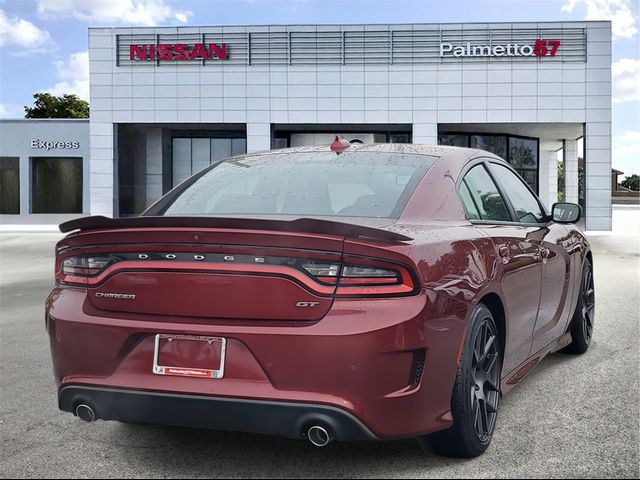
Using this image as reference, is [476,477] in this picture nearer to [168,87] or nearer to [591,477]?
[591,477]

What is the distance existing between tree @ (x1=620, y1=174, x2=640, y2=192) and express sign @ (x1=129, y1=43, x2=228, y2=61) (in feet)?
180

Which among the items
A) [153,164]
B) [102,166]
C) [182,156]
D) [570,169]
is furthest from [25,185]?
[570,169]

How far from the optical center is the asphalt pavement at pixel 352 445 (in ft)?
10.1

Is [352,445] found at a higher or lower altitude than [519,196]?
lower

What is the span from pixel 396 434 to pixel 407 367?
27 centimetres

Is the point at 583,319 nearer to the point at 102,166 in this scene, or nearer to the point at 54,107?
the point at 102,166

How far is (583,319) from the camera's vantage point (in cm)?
543

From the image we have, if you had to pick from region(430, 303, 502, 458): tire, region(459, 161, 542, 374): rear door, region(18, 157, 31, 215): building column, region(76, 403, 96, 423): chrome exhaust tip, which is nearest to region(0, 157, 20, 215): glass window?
region(18, 157, 31, 215): building column

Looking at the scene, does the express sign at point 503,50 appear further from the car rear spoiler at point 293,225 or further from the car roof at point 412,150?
the car rear spoiler at point 293,225

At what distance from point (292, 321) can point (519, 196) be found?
2.44 metres

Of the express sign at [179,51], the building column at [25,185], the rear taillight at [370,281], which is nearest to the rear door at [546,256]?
the rear taillight at [370,281]

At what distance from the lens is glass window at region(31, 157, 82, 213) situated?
111ft

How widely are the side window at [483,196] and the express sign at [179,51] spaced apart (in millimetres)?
26957

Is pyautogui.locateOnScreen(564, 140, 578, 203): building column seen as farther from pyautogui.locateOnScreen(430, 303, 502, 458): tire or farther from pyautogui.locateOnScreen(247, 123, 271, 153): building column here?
pyautogui.locateOnScreen(430, 303, 502, 458): tire
